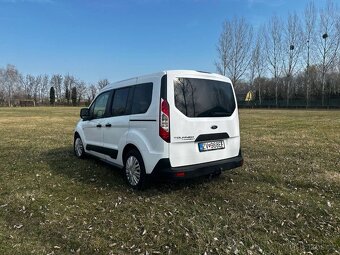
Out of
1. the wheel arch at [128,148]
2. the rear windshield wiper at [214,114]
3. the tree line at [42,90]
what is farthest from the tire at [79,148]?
the tree line at [42,90]

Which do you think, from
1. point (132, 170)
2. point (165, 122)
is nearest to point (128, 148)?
point (132, 170)

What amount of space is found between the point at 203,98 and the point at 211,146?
85cm

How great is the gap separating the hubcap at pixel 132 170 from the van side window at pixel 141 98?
0.90m

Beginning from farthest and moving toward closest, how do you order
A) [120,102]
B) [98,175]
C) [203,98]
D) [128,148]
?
[98,175]
[120,102]
[128,148]
[203,98]

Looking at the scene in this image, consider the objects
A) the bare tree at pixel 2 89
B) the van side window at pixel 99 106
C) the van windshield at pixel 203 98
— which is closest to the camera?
the van windshield at pixel 203 98

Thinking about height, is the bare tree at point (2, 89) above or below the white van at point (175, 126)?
above

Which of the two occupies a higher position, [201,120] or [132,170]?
[201,120]

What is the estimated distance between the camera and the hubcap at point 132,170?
506cm

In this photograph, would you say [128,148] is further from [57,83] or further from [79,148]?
[57,83]

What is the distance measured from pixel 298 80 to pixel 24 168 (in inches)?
2630

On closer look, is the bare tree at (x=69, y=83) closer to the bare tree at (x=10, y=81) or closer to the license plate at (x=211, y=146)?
the bare tree at (x=10, y=81)

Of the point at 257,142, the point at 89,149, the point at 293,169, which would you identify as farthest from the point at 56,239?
the point at 257,142

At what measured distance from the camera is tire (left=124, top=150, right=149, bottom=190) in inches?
192

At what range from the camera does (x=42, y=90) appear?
329ft
